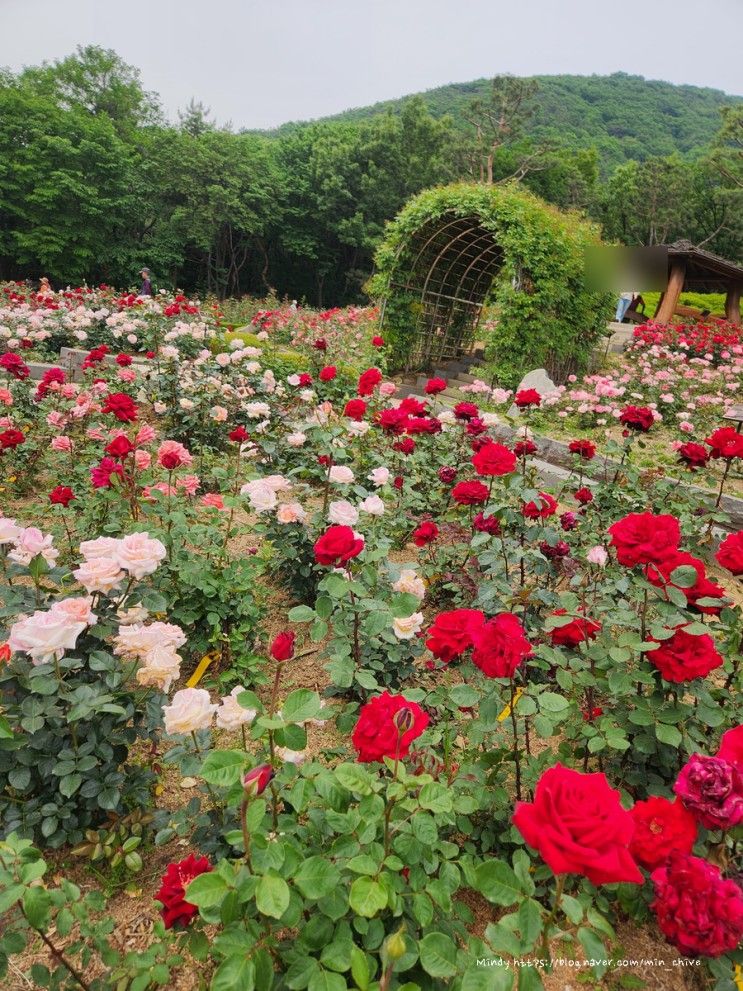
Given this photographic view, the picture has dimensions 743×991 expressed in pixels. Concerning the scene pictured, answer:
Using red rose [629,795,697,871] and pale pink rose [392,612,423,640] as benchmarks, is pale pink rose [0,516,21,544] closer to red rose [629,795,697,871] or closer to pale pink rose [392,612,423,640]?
pale pink rose [392,612,423,640]

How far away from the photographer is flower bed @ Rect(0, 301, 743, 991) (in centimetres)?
87

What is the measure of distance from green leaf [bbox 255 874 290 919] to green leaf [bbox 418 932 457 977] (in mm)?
233

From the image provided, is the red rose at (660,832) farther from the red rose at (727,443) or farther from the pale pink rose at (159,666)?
the red rose at (727,443)

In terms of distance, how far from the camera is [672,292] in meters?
13.8

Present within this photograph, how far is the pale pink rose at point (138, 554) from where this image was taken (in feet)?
4.60

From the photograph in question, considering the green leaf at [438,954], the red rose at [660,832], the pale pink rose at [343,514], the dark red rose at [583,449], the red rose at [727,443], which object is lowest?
the green leaf at [438,954]

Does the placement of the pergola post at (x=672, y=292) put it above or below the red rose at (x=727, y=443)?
above

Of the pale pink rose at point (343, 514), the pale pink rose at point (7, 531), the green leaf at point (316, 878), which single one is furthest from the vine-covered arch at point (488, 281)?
the green leaf at point (316, 878)

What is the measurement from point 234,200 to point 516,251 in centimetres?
2106

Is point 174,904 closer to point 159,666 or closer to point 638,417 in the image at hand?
point 159,666

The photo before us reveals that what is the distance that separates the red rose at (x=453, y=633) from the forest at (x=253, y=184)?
25789 millimetres

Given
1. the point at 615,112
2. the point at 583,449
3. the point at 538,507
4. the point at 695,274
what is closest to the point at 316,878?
the point at 538,507

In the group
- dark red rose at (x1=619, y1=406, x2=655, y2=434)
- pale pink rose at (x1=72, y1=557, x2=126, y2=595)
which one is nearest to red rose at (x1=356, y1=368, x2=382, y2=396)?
dark red rose at (x1=619, y1=406, x2=655, y2=434)

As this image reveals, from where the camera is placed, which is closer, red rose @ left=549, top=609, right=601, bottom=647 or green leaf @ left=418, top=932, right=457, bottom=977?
green leaf @ left=418, top=932, right=457, bottom=977
